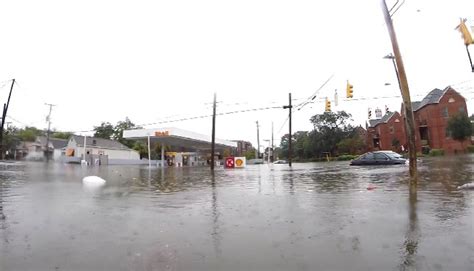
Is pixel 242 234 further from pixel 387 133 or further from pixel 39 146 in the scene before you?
pixel 39 146

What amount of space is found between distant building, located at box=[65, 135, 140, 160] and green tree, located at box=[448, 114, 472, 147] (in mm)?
54064

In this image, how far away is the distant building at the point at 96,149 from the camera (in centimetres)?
6919

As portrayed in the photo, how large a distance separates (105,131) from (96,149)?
109ft

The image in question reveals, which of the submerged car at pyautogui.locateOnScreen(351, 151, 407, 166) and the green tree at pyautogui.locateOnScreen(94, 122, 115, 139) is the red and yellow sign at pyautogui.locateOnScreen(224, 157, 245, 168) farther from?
the green tree at pyautogui.locateOnScreen(94, 122, 115, 139)

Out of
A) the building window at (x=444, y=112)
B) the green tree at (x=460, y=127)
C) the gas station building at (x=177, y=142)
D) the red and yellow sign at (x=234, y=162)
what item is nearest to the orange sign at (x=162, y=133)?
the gas station building at (x=177, y=142)

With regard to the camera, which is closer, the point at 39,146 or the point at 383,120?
the point at 383,120

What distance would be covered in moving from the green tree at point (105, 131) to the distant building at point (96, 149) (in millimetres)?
25998

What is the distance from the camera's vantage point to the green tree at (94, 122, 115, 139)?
10296cm

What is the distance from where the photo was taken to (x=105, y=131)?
4065 inches

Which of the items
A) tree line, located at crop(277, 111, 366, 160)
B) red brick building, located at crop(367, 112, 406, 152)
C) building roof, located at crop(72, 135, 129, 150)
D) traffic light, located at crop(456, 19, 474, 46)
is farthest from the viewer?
tree line, located at crop(277, 111, 366, 160)

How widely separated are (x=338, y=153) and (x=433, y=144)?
23079 millimetres

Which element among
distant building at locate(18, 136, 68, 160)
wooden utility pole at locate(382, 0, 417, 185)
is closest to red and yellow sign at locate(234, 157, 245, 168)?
wooden utility pole at locate(382, 0, 417, 185)

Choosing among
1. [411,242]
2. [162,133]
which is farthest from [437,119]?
[411,242]

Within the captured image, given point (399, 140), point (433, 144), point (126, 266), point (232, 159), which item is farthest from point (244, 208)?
point (399, 140)
